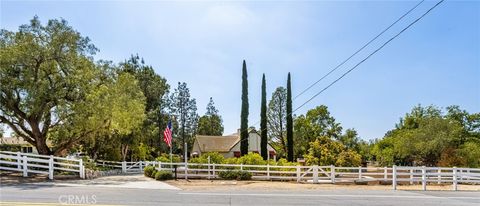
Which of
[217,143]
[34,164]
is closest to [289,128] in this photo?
[217,143]

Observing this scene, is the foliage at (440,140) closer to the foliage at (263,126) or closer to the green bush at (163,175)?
the foliage at (263,126)

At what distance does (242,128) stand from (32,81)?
26.6m

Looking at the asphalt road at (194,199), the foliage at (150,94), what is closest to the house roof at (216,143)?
the foliage at (150,94)

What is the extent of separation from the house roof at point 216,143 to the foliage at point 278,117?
5830 mm

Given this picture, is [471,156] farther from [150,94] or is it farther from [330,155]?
[150,94]

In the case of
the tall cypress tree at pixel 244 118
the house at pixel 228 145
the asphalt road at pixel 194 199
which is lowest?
the house at pixel 228 145

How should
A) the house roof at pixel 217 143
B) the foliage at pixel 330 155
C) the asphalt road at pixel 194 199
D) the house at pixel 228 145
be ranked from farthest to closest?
the house roof at pixel 217 143
the house at pixel 228 145
the foliage at pixel 330 155
the asphalt road at pixel 194 199

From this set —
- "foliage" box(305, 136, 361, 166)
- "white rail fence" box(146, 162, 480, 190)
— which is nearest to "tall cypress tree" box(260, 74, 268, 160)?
"foliage" box(305, 136, 361, 166)

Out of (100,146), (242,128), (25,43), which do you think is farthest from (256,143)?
(25,43)

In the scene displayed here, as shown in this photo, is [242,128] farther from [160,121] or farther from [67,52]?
[67,52]

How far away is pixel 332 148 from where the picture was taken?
26531 millimetres

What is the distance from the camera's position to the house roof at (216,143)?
52312mm

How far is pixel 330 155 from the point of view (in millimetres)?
26156

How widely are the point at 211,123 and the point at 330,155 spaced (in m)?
56.2
